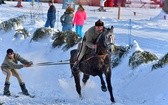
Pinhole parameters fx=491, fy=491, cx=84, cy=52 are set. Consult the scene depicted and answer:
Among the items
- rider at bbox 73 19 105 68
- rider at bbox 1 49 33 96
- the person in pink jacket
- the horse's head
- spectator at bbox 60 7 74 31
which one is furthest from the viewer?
spectator at bbox 60 7 74 31

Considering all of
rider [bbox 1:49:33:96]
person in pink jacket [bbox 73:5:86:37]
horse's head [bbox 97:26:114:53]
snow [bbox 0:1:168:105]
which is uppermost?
horse's head [bbox 97:26:114:53]

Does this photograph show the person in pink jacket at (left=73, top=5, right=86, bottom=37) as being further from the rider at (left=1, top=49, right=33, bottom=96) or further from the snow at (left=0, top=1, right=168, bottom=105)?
the rider at (left=1, top=49, right=33, bottom=96)

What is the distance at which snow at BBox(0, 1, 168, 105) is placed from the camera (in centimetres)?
1343

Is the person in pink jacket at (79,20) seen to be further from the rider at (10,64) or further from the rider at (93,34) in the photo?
the rider at (93,34)

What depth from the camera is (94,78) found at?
16859 mm

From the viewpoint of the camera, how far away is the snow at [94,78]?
13.4 metres

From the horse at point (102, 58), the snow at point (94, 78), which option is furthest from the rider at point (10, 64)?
the horse at point (102, 58)

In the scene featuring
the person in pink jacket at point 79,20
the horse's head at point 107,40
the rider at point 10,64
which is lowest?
the rider at point 10,64

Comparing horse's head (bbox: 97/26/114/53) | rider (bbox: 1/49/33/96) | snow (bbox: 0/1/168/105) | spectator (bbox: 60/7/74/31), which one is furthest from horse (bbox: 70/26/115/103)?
spectator (bbox: 60/7/74/31)

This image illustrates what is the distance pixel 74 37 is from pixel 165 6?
44.1 ft

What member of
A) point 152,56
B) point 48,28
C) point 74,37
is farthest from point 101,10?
point 152,56

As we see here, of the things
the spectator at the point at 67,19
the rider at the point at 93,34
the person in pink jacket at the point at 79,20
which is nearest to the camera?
the rider at the point at 93,34

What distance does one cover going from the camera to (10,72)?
14867mm

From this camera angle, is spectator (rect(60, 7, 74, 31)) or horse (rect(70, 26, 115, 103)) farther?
spectator (rect(60, 7, 74, 31))
